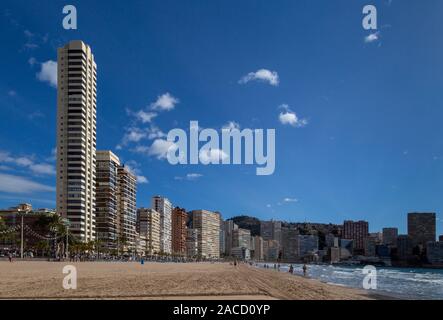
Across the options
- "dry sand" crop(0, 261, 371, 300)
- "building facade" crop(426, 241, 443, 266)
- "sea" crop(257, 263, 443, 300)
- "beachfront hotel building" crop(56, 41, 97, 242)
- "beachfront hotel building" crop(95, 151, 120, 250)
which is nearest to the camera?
"dry sand" crop(0, 261, 371, 300)

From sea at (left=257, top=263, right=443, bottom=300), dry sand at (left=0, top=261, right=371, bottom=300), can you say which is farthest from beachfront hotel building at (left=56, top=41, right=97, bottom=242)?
dry sand at (left=0, top=261, right=371, bottom=300)

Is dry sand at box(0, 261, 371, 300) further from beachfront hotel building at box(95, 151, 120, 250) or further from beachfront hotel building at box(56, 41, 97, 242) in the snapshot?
beachfront hotel building at box(95, 151, 120, 250)

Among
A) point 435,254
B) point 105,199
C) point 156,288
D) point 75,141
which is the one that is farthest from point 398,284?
point 435,254

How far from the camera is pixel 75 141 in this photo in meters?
153

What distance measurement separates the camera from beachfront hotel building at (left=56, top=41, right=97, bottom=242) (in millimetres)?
151625

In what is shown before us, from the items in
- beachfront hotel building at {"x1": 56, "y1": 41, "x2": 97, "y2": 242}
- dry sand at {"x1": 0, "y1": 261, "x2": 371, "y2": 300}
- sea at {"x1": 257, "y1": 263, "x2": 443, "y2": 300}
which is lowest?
sea at {"x1": 257, "y1": 263, "x2": 443, "y2": 300}

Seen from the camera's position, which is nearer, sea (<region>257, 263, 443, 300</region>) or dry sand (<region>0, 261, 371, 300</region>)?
dry sand (<region>0, 261, 371, 300</region>)

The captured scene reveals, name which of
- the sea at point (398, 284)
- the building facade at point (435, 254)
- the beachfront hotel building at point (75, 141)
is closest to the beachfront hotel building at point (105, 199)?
the beachfront hotel building at point (75, 141)

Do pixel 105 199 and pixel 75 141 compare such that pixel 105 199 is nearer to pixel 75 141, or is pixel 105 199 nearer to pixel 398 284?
pixel 75 141

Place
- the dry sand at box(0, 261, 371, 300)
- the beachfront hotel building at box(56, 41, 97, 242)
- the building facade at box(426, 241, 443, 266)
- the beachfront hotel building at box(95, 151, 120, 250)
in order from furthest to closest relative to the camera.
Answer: the building facade at box(426, 241, 443, 266), the beachfront hotel building at box(95, 151, 120, 250), the beachfront hotel building at box(56, 41, 97, 242), the dry sand at box(0, 261, 371, 300)

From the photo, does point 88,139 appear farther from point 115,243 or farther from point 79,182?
point 115,243
